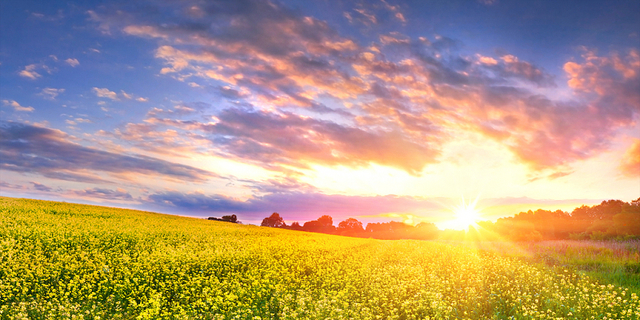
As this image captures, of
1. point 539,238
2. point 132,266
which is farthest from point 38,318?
point 539,238

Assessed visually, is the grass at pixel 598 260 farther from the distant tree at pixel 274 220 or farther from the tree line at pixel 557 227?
the distant tree at pixel 274 220

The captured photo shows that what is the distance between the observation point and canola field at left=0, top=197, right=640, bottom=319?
9.04m

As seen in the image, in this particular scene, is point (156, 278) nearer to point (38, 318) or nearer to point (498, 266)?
point (38, 318)

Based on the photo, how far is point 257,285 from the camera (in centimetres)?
1154

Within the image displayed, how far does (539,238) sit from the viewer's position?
33312 mm

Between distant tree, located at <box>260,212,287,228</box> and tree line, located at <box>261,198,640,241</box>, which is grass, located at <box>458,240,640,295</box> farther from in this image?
distant tree, located at <box>260,212,287,228</box>

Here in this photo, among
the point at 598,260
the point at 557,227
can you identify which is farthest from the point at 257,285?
the point at 557,227

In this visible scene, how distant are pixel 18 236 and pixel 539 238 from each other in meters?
39.4

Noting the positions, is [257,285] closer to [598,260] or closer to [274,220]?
[598,260]

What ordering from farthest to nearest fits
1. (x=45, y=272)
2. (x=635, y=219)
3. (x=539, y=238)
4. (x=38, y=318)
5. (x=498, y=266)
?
(x=539, y=238)
(x=635, y=219)
(x=498, y=266)
(x=45, y=272)
(x=38, y=318)

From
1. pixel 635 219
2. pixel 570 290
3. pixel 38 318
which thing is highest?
pixel 635 219

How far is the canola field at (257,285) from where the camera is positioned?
29.7 feet

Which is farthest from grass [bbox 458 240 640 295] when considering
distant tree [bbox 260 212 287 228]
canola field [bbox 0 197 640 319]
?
distant tree [bbox 260 212 287 228]

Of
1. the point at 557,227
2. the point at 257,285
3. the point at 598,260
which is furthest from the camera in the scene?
the point at 557,227
